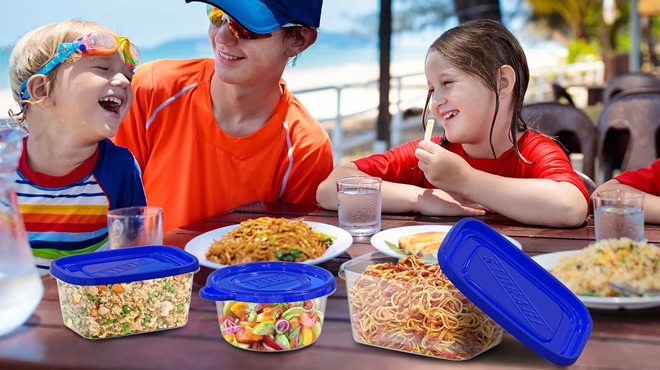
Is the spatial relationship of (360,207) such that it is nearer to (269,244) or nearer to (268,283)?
(269,244)

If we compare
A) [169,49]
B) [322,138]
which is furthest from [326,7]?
[322,138]

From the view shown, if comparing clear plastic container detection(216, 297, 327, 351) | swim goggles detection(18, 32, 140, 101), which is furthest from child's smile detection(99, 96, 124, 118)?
clear plastic container detection(216, 297, 327, 351)

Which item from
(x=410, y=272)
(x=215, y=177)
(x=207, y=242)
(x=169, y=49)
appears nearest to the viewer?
(x=410, y=272)

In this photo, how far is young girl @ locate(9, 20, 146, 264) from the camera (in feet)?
6.34

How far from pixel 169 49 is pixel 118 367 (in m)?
41.3

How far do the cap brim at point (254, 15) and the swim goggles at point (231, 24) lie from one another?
5 cm

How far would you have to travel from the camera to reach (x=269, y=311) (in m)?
1.02

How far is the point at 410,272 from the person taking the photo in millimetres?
1126

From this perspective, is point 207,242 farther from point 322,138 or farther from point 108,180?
point 322,138

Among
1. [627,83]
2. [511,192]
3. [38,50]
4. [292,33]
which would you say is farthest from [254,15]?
[627,83]

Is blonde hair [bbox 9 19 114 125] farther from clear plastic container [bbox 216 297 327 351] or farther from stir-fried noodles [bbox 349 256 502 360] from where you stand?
stir-fried noodles [bbox 349 256 502 360]

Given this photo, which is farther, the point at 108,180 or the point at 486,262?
the point at 108,180

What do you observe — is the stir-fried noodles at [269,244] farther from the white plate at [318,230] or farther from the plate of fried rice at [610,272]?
the plate of fried rice at [610,272]

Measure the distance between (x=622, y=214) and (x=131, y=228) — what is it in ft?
3.75
